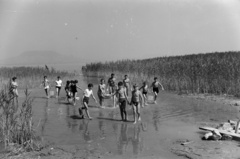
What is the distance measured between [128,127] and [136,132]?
34.2 inches

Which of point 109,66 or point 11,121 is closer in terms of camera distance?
point 11,121

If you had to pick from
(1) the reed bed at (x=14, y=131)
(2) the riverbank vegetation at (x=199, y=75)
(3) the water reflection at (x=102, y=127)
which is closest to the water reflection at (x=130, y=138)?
(3) the water reflection at (x=102, y=127)

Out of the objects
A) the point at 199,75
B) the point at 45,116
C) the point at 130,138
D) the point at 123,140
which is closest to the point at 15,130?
the point at 123,140

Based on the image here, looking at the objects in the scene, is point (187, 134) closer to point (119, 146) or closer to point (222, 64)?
point (119, 146)

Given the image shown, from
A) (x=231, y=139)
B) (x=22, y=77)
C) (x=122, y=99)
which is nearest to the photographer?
(x=231, y=139)

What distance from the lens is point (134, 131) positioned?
11.1 metres

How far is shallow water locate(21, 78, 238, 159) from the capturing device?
8988 mm

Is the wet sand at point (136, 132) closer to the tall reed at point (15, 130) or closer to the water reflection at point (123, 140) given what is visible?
the water reflection at point (123, 140)

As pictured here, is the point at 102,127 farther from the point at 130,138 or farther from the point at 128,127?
the point at 130,138

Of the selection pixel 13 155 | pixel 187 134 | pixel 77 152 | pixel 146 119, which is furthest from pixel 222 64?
pixel 13 155

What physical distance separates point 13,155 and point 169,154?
4.74 metres

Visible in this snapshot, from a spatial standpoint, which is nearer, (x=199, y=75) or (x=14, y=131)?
(x=14, y=131)

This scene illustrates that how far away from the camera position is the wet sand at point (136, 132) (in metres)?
8.41

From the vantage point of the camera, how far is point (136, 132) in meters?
10.9
